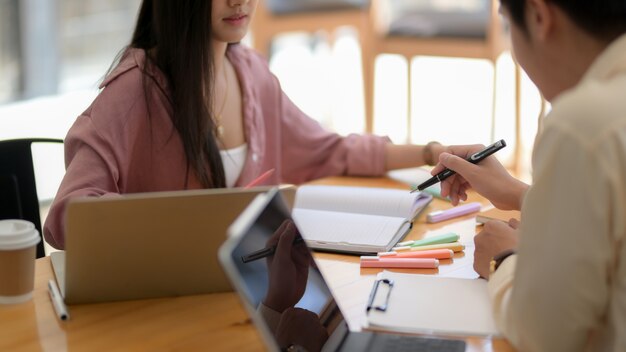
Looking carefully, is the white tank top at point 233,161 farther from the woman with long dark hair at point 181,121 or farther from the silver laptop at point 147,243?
the silver laptop at point 147,243

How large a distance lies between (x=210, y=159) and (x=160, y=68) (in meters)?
0.21

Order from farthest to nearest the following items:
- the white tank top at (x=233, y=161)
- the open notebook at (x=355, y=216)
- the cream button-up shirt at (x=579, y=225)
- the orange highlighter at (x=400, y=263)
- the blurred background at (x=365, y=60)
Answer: the blurred background at (x=365, y=60) → the white tank top at (x=233, y=161) → the open notebook at (x=355, y=216) → the orange highlighter at (x=400, y=263) → the cream button-up shirt at (x=579, y=225)

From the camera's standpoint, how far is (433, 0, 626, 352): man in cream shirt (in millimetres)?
999

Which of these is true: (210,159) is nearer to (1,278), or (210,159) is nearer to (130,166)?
(130,166)

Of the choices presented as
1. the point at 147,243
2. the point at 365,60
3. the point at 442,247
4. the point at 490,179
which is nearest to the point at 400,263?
the point at 442,247

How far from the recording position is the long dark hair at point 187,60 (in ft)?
6.08

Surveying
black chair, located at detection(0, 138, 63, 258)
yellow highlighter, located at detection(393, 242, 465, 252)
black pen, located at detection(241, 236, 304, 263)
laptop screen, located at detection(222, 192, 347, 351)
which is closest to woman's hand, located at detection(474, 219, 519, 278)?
yellow highlighter, located at detection(393, 242, 465, 252)

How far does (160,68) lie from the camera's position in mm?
1895

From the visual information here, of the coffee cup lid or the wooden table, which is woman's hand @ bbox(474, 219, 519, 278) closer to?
the wooden table

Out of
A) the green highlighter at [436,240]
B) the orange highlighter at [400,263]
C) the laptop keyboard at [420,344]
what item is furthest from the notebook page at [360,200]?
the laptop keyboard at [420,344]

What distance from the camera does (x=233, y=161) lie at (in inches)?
80.4

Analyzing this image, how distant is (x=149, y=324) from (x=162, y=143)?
1.97ft

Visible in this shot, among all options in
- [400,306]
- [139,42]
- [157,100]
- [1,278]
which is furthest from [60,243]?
[400,306]

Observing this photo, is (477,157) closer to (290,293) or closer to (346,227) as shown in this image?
(346,227)
